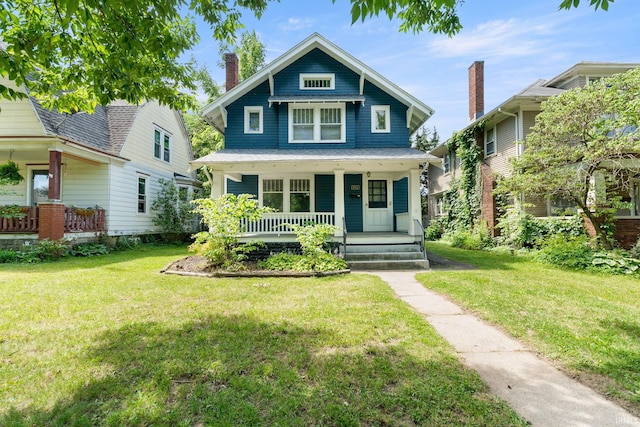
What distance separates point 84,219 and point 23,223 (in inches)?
67.8

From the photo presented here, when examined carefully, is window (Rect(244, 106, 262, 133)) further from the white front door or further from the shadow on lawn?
the shadow on lawn

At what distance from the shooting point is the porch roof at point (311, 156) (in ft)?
31.9

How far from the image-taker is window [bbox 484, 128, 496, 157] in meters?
15.0

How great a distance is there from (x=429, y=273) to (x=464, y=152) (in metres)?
10.9

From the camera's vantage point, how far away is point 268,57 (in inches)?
1054

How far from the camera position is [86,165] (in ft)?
43.2

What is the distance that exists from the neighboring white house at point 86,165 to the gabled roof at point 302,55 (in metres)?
3.54

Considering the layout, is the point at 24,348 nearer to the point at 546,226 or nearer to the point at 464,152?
the point at 546,226

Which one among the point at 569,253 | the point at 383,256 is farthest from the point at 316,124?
the point at 569,253

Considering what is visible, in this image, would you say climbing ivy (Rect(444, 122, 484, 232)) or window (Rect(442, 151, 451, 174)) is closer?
climbing ivy (Rect(444, 122, 484, 232))

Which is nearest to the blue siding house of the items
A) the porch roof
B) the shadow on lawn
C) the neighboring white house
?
the porch roof

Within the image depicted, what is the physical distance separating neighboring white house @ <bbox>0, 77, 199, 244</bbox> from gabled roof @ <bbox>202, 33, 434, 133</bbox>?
3.54 metres

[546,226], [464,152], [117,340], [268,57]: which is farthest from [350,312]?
[268,57]

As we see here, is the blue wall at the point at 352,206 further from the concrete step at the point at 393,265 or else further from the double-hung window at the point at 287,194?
the concrete step at the point at 393,265
